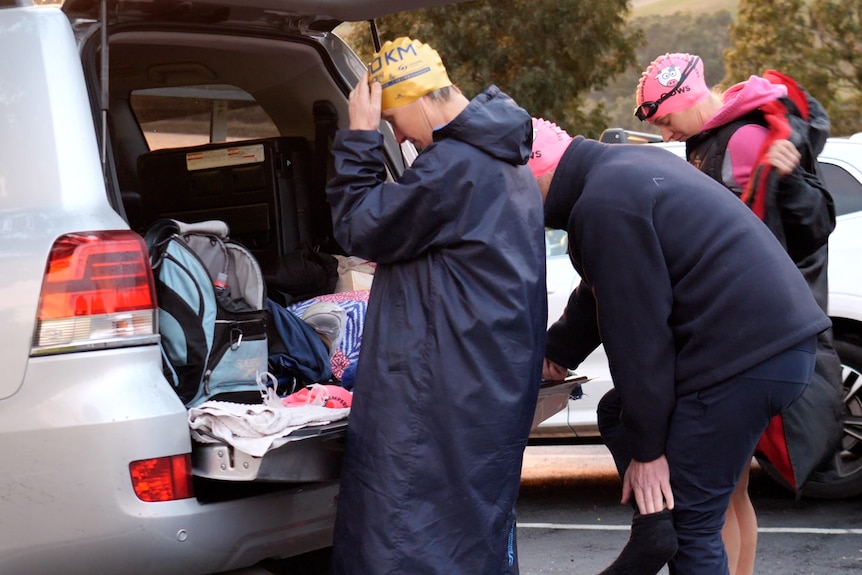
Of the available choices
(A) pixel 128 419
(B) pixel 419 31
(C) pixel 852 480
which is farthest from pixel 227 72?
(B) pixel 419 31

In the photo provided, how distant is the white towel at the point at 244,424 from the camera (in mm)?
2785

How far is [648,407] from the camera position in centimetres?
294

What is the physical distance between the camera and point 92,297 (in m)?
2.72

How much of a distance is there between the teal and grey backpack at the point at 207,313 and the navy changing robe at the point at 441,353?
49 centimetres

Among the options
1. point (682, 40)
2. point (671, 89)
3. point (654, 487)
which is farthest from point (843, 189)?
point (682, 40)

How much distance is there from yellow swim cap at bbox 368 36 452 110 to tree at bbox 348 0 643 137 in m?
9.61

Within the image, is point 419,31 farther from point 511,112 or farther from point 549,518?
point 511,112

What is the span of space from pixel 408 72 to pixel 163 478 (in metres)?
1.24

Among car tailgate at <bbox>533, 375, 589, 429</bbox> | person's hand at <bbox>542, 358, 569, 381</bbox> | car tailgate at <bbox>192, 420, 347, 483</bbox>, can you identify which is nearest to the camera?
car tailgate at <bbox>192, 420, 347, 483</bbox>

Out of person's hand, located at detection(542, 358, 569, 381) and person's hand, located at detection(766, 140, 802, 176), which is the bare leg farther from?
person's hand, located at detection(766, 140, 802, 176)

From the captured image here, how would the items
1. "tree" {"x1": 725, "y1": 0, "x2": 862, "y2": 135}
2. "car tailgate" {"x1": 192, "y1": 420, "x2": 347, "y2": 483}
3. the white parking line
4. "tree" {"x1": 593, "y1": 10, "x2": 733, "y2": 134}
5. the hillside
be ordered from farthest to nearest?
the hillside → "tree" {"x1": 593, "y1": 10, "x2": 733, "y2": 134} → "tree" {"x1": 725, "y1": 0, "x2": 862, "y2": 135} → the white parking line → "car tailgate" {"x1": 192, "y1": 420, "x2": 347, "y2": 483}

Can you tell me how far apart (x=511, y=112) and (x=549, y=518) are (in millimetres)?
3162

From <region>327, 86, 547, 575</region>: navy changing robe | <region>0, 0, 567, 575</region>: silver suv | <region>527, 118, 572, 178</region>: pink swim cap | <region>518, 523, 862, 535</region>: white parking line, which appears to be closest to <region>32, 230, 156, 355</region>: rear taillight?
<region>0, 0, 567, 575</region>: silver suv

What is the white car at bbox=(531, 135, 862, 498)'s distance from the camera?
5352mm
